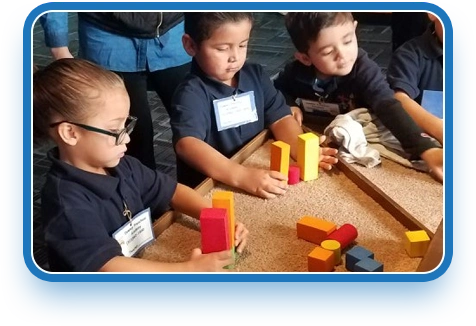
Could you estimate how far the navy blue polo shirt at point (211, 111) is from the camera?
2.32ft

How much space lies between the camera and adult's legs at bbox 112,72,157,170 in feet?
2.13

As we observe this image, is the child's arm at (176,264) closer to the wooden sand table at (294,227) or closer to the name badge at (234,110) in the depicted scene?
the wooden sand table at (294,227)

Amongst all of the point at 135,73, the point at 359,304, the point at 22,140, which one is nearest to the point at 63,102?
the point at 22,140

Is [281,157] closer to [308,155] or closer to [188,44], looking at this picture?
[308,155]

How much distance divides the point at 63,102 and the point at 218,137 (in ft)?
0.65

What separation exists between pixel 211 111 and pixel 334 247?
213 millimetres

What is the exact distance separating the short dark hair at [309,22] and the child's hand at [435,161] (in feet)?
0.42

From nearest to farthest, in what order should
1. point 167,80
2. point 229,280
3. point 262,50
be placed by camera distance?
point 229,280
point 262,50
point 167,80

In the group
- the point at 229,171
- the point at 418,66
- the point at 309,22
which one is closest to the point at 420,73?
the point at 418,66

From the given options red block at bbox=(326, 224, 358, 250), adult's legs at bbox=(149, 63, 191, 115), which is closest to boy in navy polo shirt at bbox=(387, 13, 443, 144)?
red block at bbox=(326, 224, 358, 250)

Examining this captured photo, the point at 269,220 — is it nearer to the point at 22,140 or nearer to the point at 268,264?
the point at 268,264

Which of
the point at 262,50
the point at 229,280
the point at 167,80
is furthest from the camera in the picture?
the point at 167,80

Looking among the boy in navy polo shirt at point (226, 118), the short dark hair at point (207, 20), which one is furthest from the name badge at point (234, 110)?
the short dark hair at point (207, 20)

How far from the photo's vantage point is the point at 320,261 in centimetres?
57
